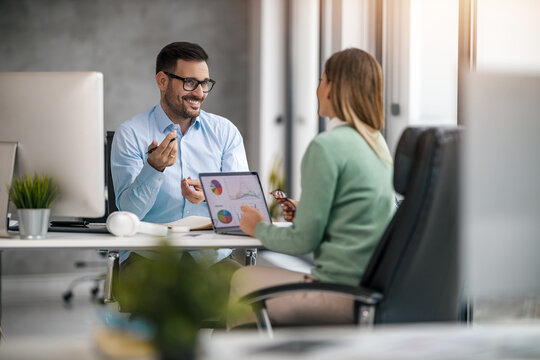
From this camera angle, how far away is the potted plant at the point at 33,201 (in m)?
1.99

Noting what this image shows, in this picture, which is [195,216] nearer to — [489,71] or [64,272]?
[489,71]

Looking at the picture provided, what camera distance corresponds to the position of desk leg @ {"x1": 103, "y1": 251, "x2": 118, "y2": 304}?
2.33m

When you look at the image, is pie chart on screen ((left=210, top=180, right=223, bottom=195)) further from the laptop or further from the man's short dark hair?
the man's short dark hair

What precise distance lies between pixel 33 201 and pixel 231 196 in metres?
0.62

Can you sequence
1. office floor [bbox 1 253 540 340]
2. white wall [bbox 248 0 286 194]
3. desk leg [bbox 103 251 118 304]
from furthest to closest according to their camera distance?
white wall [bbox 248 0 286 194] < office floor [bbox 1 253 540 340] < desk leg [bbox 103 251 118 304]

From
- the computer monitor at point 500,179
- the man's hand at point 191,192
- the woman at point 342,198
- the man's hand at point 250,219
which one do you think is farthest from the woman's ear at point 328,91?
the computer monitor at point 500,179

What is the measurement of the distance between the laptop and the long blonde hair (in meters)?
0.44

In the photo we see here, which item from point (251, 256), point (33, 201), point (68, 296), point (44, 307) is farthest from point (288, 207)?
point (68, 296)

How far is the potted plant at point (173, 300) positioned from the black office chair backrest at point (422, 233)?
0.91 meters

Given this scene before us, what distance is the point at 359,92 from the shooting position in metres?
1.93

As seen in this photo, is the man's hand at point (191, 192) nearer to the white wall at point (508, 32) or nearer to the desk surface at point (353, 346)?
the white wall at point (508, 32)

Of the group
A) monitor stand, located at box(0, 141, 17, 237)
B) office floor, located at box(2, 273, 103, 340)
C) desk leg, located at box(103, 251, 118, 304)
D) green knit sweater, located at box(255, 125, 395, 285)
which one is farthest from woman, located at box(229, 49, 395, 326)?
office floor, located at box(2, 273, 103, 340)

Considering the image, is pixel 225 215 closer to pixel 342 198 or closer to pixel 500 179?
pixel 342 198

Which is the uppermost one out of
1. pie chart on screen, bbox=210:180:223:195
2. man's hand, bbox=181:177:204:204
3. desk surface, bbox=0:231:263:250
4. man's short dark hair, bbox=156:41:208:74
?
man's short dark hair, bbox=156:41:208:74
